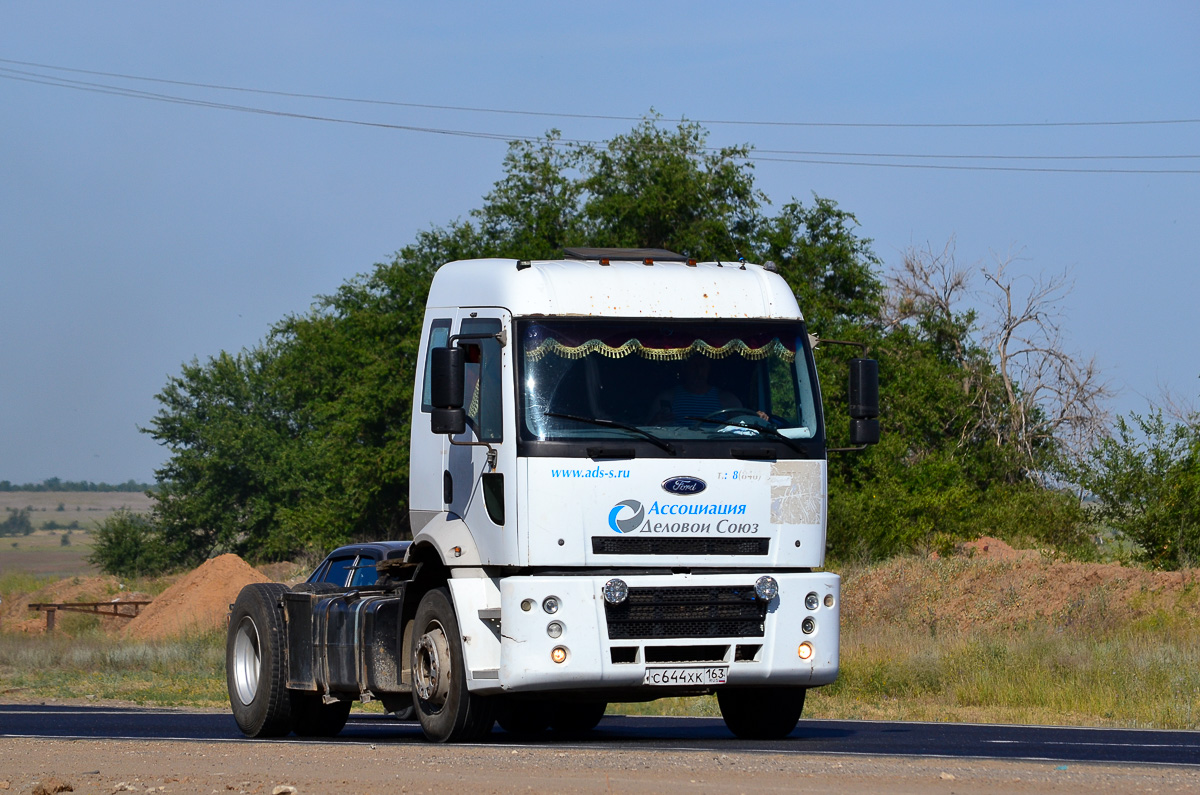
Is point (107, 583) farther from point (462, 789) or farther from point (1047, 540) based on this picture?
point (462, 789)

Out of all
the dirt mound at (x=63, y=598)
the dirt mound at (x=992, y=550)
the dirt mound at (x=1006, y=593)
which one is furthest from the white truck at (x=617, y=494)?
the dirt mound at (x=63, y=598)

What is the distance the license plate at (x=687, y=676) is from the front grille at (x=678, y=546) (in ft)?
2.69

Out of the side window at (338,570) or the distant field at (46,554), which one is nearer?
the side window at (338,570)

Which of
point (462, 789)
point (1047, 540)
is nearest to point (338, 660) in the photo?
point (462, 789)

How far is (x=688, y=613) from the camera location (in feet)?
36.6

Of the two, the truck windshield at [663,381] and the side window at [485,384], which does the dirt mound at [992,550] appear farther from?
the side window at [485,384]

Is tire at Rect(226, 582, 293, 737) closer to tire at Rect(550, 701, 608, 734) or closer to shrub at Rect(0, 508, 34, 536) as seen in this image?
tire at Rect(550, 701, 608, 734)

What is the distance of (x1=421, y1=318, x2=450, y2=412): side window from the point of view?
1250 cm

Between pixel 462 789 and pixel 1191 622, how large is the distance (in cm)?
1967

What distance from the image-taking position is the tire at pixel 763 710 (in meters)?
12.6

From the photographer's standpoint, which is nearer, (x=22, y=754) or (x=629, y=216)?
(x=22, y=754)

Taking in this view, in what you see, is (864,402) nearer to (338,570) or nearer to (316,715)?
(338,570)

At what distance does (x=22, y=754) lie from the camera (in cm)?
1088

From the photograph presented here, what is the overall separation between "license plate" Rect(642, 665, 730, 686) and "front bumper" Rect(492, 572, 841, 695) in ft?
0.09
